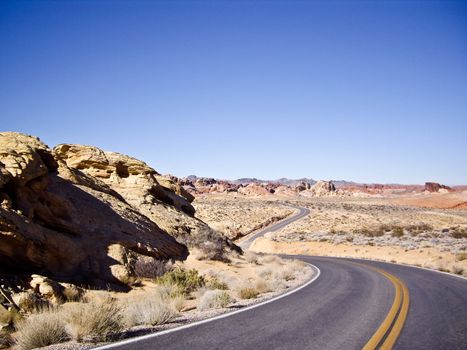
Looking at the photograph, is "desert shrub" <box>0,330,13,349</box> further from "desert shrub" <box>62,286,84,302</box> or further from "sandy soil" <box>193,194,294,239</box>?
"sandy soil" <box>193,194,294,239</box>

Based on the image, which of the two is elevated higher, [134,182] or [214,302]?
[134,182]

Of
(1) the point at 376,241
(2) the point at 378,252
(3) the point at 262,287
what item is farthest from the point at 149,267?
(1) the point at 376,241

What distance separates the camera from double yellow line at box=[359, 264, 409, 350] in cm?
662

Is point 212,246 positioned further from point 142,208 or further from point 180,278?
point 180,278

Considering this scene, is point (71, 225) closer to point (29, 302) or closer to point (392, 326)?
point (29, 302)

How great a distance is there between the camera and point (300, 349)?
6223mm

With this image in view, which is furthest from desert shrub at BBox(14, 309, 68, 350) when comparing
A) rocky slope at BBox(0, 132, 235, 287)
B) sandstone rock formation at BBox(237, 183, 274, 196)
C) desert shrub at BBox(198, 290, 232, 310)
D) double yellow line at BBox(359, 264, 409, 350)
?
sandstone rock formation at BBox(237, 183, 274, 196)

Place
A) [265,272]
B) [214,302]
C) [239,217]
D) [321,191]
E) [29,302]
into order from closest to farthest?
[29,302] < [214,302] < [265,272] < [239,217] < [321,191]

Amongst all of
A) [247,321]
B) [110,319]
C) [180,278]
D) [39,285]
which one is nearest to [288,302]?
[247,321]

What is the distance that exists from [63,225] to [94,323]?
25.6ft

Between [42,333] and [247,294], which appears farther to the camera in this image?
[247,294]

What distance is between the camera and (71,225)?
13820 millimetres

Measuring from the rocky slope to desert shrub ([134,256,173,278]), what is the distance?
0.26 metres

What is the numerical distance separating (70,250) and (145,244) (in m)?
3.84
